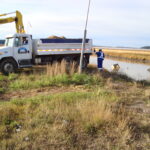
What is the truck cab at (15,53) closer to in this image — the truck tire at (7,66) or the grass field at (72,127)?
the truck tire at (7,66)

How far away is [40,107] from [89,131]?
1802 mm

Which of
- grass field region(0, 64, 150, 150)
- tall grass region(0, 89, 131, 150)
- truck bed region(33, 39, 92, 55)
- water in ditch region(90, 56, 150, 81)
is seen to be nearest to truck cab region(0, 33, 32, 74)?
truck bed region(33, 39, 92, 55)

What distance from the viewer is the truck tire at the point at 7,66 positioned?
12.1 meters

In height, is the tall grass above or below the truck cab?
below

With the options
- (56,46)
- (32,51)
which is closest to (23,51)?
(32,51)

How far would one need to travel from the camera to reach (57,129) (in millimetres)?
4277

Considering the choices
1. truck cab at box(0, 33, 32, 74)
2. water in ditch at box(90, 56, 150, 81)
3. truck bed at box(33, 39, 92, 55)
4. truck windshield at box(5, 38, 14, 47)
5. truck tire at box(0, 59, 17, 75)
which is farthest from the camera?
water in ditch at box(90, 56, 150, 81)

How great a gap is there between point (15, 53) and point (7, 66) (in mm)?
973

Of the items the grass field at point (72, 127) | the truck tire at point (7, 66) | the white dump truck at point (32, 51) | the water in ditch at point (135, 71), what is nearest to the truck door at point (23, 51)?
the white dump truck at point (32, 51)

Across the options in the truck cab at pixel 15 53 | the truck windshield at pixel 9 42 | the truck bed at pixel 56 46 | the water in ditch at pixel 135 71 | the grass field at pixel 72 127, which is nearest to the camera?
the grass field at pixel 72 127

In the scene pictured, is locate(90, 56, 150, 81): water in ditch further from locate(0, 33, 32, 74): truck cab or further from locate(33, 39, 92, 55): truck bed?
locate(0, 33, 32, 74): truck cab

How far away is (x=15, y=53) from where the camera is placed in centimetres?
1252

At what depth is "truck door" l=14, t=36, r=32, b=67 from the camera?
41.3 feet

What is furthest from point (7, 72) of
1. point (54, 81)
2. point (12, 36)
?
point (54, 81)
